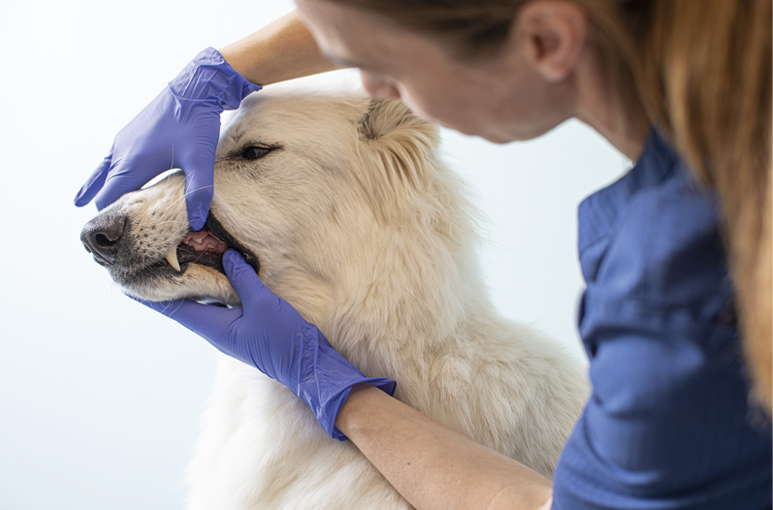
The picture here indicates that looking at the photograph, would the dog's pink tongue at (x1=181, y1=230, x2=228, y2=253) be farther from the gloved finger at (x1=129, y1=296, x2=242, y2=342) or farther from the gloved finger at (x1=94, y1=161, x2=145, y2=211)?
the gloved finger at (x1=94, y1=161, x2=145, y2=211)

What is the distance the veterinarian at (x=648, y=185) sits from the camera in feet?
1.43

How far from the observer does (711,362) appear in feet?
1.61

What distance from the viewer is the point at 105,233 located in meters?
1.09

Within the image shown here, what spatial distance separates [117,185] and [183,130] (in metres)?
0.21

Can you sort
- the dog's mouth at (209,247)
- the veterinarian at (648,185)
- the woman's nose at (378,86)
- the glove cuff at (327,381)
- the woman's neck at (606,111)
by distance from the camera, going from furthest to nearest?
the dog's mouth at (209,247)
the glove cuff at (327,381)
the woman's nose at (378,86)
the woman's neck at (606,111)
the veterinarian at (648,185)

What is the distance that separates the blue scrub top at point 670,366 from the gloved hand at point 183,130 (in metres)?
0.93

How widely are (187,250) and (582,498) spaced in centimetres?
93

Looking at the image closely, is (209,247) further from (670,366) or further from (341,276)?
(670,366)

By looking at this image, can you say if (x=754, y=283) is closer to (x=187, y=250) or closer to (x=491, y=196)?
(x=187, y=250)

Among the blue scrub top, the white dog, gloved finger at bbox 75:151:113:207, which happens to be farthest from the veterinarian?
gloved finger at bbox 75:151:113:207

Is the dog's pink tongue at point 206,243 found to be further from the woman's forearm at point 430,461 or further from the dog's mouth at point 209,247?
the woman's forearm at point 430,461

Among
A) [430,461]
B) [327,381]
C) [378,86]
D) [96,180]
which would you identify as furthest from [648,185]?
[96,180]

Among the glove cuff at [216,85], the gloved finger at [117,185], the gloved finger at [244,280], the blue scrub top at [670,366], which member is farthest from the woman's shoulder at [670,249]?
the gloved finger at [117,185]

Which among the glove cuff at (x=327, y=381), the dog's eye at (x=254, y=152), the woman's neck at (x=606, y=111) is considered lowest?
the glove cuff at (x=327, y=381)
